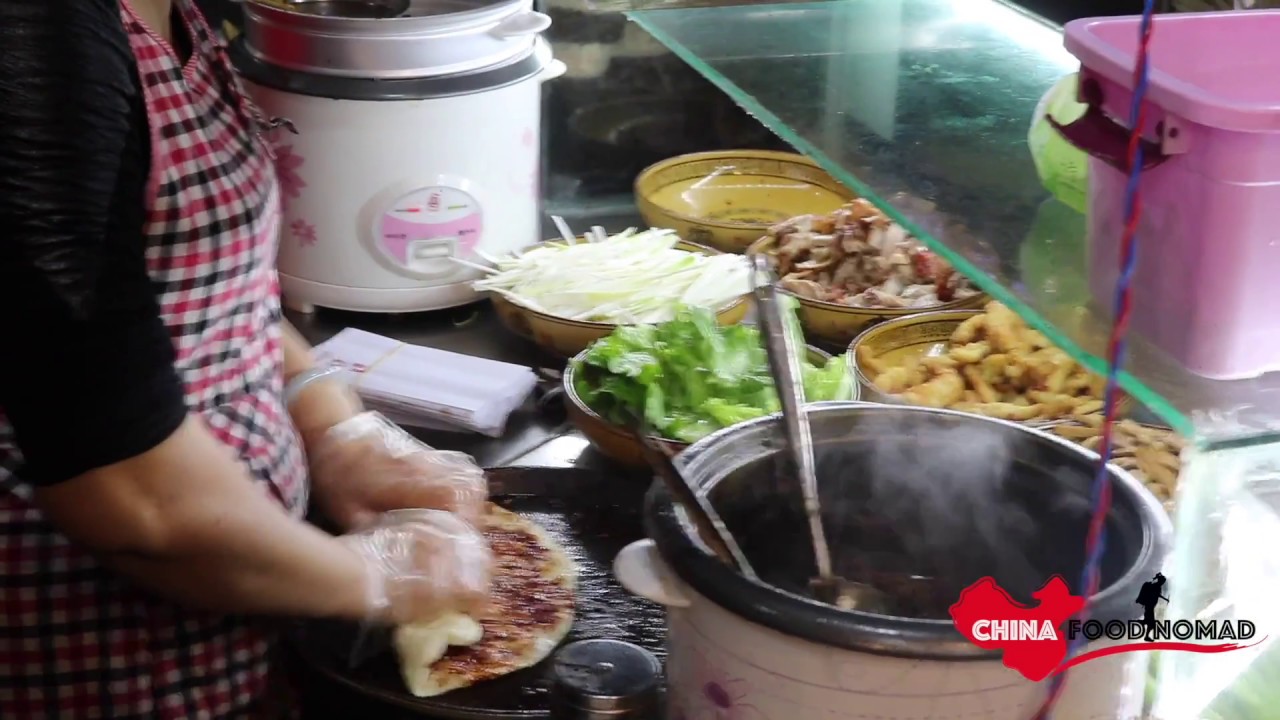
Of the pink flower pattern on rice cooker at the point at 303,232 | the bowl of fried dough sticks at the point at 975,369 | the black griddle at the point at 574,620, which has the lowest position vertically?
the black griddle at the point at 574,620

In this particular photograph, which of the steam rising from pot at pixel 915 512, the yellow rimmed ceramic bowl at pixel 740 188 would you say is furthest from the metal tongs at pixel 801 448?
the yellow rimmed ceramic bowl at pixel 740 188

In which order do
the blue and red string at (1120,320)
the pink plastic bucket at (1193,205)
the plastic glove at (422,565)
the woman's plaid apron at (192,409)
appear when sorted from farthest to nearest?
the plastic glove at (422,565) → the woman's plaid apron at (192,409) → the pink plastic bucket at (1193,205) → the blue and red string at (1120,320)

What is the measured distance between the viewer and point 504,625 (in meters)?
1.20

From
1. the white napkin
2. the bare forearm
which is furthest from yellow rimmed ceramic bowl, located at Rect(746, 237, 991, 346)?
the bare forearm

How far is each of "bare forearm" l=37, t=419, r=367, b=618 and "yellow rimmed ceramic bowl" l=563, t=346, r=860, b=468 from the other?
17.2 inches

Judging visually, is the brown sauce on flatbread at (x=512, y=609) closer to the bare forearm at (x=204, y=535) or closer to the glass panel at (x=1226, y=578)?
the bare forearm at (x=204, y=535)

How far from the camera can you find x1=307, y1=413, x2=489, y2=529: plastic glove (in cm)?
126

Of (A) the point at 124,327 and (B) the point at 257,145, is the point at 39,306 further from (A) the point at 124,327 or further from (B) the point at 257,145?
(B) the point at 257,145

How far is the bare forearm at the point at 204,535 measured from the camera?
2.74 feet

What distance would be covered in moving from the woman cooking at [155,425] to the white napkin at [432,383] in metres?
0.25

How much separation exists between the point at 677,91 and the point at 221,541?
4.96 feet

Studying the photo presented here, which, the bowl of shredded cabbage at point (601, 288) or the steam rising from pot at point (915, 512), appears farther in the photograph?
the bowl of shredded cabbage at point (601, 288)

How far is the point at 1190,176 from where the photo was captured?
2.39 feet

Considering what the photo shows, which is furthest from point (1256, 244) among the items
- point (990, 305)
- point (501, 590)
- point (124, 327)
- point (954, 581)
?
point (990, 305)
